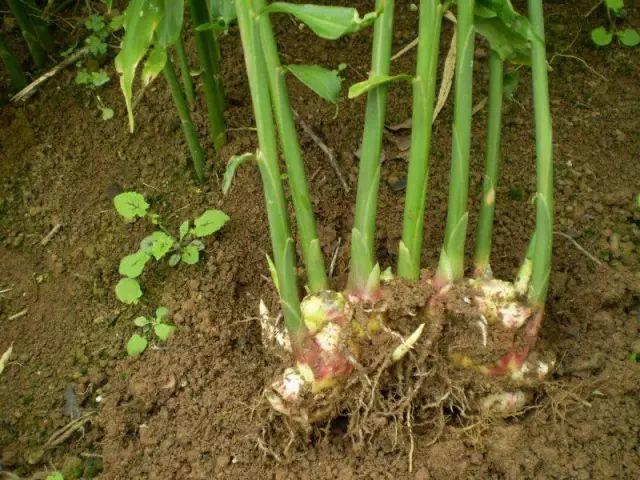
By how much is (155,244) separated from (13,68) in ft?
2.41

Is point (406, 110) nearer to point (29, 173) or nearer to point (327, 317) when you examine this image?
point (327, 317)

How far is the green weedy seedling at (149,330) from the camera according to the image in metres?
1.61

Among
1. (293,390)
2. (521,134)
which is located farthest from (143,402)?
(521,134)

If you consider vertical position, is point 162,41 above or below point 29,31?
above

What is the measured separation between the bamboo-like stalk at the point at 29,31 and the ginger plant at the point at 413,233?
1043 mm

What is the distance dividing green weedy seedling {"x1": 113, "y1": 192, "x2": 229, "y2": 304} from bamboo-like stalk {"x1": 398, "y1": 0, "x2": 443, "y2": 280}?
19.8 inches

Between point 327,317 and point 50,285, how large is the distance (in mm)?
760

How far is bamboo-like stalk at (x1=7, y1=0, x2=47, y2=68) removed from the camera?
2.00 metres

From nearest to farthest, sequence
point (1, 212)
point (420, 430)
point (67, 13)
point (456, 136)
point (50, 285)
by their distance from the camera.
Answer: point (456, 136), point (420, 430), point (50, 285), point (1, 212), point (67, 13)

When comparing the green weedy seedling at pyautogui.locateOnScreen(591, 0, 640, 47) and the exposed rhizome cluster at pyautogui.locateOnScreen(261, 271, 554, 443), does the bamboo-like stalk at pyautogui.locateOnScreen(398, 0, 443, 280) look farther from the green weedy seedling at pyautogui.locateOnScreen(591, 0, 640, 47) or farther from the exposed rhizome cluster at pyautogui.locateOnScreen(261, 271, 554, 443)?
the green weedy seedling at pyautogui.locateOnScreen(591, 0, 640, 47)

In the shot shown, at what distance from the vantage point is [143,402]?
1.52 m

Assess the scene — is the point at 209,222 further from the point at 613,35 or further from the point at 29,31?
the point at 613,35

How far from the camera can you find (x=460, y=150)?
131 cm

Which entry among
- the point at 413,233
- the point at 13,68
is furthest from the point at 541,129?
the point at 13,68
